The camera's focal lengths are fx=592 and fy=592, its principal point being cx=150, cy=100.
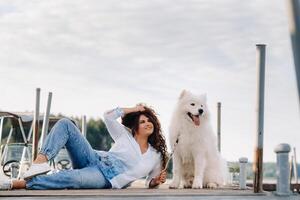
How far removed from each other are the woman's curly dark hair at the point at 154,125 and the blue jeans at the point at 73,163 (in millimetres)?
577

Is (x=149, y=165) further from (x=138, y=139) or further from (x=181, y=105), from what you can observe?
(x=181, y=105)

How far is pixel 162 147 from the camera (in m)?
6.23

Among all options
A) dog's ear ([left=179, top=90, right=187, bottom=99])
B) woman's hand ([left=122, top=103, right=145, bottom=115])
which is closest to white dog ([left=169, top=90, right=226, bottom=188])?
dog's ear ([left=179, top=90, right=187, bottom=99])

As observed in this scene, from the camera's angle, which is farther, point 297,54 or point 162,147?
point 162,147

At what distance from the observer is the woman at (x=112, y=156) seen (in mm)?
5379

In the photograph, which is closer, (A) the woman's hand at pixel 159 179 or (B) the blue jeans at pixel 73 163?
(B) the blue jeans at pixel 73 163

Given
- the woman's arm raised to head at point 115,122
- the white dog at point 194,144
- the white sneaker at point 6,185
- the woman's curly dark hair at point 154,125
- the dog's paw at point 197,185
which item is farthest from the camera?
the white dog at point 194,144

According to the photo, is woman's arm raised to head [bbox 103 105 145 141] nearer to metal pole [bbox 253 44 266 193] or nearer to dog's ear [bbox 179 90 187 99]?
dog's ear [bbox 179 90 187 99]

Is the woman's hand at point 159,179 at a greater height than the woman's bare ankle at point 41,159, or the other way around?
the woman's bare ankle at point 41,159

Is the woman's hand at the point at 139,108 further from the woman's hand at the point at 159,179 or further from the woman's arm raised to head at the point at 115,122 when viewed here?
the woman's hand at the point at 159,179

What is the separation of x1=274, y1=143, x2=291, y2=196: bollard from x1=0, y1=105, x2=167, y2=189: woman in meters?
2.08

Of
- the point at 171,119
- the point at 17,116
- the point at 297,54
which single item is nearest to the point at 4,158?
the point at 17,116

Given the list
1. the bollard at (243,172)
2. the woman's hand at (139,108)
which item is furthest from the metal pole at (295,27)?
the woman's hand at (139,108)

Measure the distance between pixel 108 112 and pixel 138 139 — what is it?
43cm
